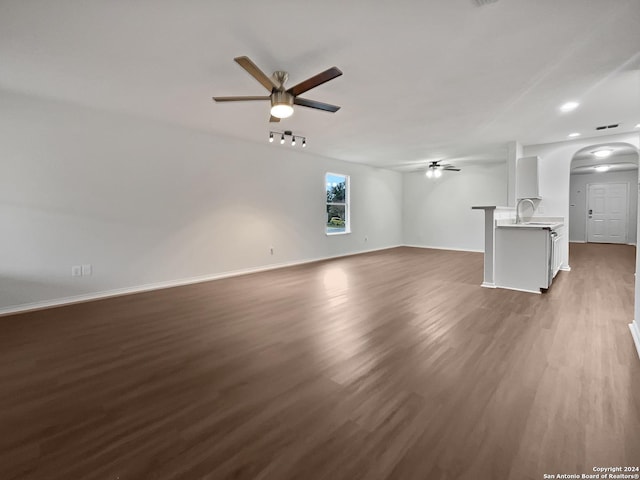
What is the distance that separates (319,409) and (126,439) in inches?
40.2

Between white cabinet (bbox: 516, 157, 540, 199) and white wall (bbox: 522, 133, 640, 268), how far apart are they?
37 cm

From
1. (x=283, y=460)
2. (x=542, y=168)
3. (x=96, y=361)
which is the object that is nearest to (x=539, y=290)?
(x=542, y=168)

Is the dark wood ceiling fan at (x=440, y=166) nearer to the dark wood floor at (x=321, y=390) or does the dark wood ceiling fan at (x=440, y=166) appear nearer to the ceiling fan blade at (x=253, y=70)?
the dark wood floor at (x=321, y=390)

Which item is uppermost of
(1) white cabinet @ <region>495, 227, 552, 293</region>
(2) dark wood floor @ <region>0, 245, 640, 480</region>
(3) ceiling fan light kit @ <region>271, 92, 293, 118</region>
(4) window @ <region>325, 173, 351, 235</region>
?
(3) ceiling fan light kit @ <region>271, 92, 293, 118</region>

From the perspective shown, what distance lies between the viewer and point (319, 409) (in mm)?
1738

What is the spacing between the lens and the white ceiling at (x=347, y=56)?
2.10 metres

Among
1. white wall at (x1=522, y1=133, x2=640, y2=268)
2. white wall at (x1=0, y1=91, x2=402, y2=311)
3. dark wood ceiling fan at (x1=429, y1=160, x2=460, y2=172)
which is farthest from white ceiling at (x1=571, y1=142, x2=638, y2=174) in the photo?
white wall at (x1=0, y1=91, x2=402, y2=311)

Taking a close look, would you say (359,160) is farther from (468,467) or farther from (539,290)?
(468,467)

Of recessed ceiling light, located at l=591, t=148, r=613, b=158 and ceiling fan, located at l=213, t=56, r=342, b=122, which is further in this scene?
recessed ceiling light, located at l=591, t=148, r=613, b=158

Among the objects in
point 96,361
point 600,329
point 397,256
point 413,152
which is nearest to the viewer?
point 96,361

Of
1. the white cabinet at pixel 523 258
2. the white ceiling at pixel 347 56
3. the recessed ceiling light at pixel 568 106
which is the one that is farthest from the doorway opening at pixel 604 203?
the white ceiling at pixel 347 56

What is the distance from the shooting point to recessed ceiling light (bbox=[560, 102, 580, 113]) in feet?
12.6

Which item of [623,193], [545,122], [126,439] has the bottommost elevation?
[126,439]

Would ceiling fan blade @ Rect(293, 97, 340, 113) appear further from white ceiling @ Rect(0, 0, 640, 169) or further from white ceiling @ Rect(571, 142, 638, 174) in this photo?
white ceiling @ Rect(571, 142, 638, 174)
